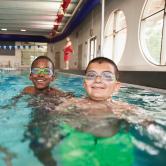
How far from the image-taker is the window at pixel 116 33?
36.5 ft

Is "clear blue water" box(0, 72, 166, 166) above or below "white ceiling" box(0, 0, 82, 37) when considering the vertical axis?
below

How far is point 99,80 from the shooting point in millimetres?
2422

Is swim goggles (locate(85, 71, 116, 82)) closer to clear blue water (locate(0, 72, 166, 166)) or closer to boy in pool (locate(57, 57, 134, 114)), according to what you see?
boy in pool (locate(57, 57, 134, 114))

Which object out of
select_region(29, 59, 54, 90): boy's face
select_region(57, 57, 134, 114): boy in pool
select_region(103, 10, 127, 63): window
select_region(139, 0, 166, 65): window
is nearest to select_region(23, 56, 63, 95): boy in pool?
select_region(29, 59, 54, 90): boy's face

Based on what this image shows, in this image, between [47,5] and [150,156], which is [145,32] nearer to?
[47,5]

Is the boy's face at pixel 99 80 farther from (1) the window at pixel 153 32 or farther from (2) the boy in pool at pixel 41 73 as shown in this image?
(1) the window at pixel 153 32

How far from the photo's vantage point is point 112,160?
151 centimetres

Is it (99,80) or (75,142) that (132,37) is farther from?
(75,142)

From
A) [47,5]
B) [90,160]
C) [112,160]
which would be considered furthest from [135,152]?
[47,5]

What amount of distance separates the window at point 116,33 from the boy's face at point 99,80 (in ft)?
27.7

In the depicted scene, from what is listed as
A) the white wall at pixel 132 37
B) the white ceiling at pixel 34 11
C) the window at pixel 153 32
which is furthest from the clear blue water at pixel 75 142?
the white ceiling at pixel 34 11

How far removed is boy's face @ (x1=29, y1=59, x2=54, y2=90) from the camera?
11.0 ft

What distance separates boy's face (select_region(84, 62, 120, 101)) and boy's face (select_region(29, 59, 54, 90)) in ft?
3.38

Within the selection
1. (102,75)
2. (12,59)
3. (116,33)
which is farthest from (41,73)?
(12,59)
